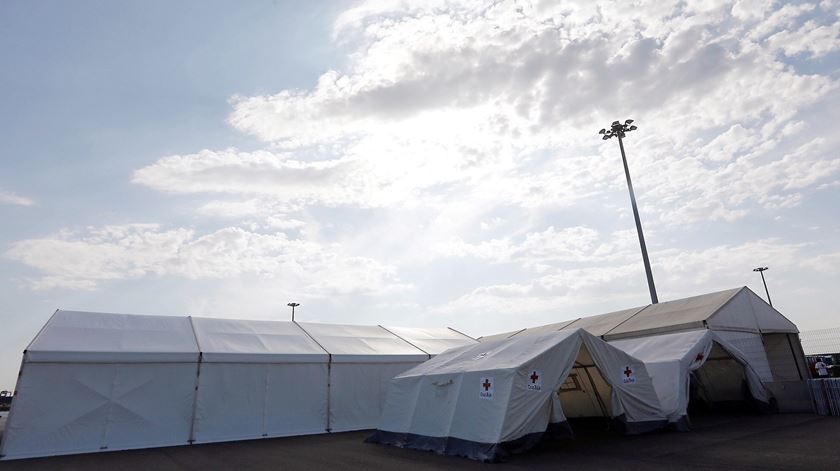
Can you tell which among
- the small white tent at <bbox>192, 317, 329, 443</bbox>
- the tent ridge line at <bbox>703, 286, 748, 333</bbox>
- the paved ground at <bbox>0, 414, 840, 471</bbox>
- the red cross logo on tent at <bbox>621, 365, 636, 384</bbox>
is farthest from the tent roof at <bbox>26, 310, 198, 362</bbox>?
the tent ridge line at <bbox>703, 286, 748, 333</bbox>

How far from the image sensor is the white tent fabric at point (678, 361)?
35.5ft

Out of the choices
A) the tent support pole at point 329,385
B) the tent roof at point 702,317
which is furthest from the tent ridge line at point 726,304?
the tent support pole at point 329,385

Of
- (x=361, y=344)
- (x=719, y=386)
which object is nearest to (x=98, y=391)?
(x=361, y=344)

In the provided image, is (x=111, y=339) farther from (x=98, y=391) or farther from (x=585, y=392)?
(x=585, y=392)

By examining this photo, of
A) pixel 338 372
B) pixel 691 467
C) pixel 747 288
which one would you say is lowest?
pixel 691 467

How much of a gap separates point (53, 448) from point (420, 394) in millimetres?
7627

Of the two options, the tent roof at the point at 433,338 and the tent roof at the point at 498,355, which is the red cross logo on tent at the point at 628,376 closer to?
the tent roof at the point at 498,355

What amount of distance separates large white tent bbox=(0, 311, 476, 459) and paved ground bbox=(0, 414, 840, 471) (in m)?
0.70

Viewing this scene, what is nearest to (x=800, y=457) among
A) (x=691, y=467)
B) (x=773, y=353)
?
(x=691, y=467)

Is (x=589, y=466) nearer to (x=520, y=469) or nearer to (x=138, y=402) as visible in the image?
(x=520, y=469)

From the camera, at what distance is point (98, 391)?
35.2ft

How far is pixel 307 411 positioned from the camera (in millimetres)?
13148

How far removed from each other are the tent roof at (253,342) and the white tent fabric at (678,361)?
343 inches

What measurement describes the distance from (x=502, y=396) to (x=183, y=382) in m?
7.88
